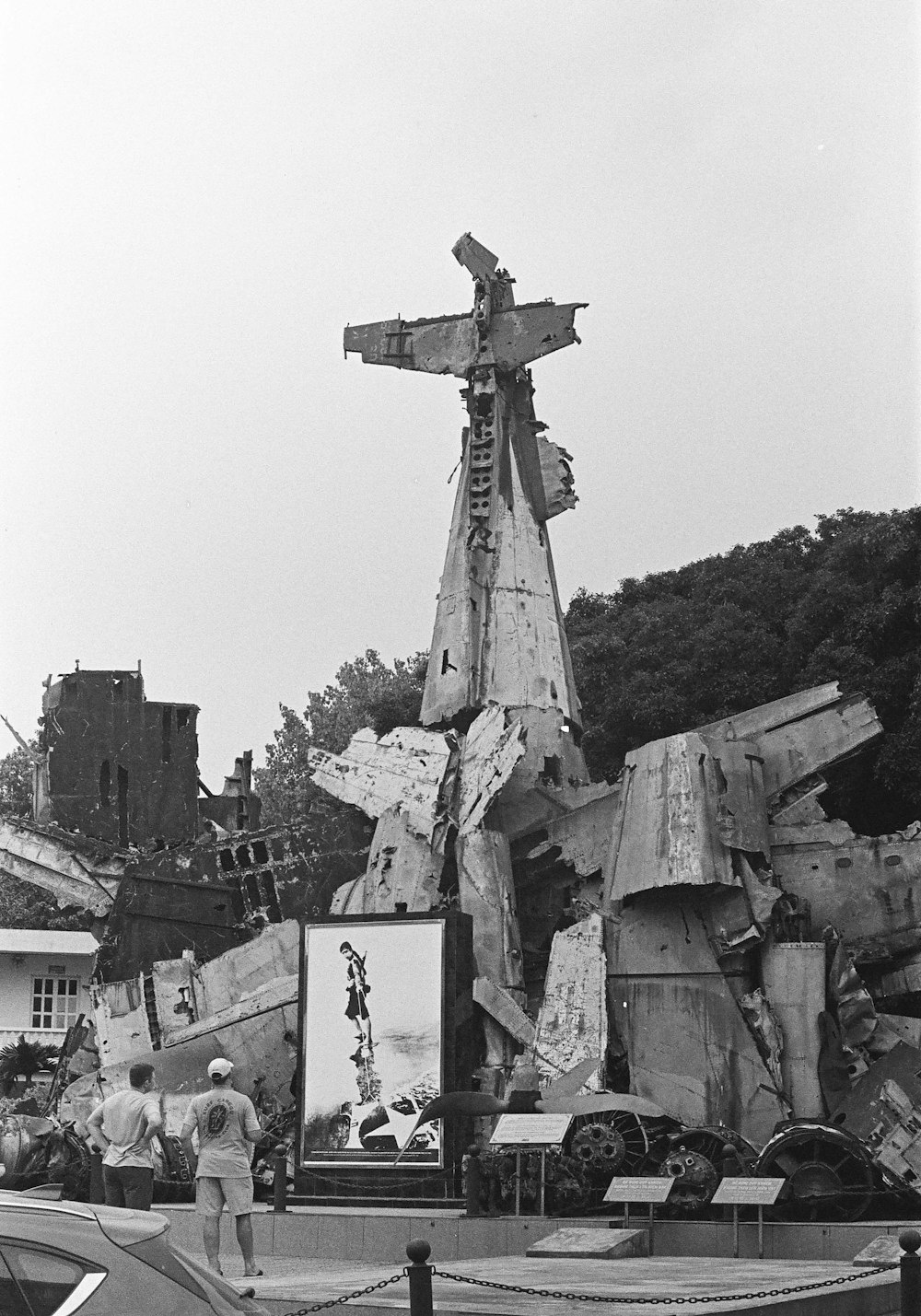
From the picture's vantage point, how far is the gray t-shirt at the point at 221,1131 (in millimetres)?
13305

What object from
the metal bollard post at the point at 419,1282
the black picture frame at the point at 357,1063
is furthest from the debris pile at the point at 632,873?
the metal bollard post at the point at 419,1282

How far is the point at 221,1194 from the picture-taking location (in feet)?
43.8

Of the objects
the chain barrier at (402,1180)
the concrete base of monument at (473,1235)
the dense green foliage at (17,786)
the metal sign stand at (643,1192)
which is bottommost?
the concrete base of monument at (473,1235)

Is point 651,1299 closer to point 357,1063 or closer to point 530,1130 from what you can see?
point 530,1130

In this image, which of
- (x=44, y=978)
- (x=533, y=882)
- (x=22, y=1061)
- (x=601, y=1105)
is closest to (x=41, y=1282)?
(x=601, y=1105)

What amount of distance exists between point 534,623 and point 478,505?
252 cm

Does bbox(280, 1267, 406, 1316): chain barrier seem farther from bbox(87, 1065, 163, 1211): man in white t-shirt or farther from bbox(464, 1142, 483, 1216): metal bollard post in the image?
bbox(464, 1142, 483, 1216): metal bollard post

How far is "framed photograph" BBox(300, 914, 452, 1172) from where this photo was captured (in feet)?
72.3

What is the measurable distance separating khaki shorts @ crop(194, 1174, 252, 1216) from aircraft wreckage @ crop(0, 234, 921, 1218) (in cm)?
701

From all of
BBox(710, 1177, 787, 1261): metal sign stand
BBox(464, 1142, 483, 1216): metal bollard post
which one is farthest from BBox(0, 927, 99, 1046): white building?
BBox(710, 1177, 787, 1261): metal sign stand

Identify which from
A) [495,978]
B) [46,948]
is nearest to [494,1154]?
[495,978]

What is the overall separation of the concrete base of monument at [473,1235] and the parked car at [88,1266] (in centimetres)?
1079

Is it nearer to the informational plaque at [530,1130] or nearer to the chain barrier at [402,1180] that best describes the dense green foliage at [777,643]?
the chain barrier at [402,1180]

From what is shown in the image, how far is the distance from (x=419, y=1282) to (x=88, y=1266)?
3.63 metres
